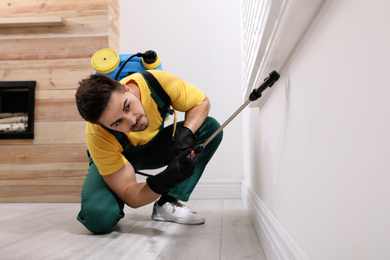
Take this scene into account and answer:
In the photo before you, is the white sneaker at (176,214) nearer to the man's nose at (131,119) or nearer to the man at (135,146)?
the man at (135,146)

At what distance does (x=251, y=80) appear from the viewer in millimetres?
1260

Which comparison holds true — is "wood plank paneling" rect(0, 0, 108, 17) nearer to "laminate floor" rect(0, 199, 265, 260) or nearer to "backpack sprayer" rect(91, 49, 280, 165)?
"backpack sprayer" rect(91, 49, 280, 165)

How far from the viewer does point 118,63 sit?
166 cm

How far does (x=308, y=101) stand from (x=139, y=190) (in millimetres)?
918

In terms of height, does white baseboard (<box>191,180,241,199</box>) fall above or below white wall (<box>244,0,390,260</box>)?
below

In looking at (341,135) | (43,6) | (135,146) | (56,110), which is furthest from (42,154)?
(341,135)

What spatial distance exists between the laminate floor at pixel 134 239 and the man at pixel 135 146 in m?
0.09

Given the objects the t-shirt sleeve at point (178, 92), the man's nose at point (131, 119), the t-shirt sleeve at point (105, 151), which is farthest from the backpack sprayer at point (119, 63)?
the man's nose at point (131, 119)

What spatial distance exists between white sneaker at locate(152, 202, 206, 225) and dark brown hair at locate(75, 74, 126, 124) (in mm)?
563

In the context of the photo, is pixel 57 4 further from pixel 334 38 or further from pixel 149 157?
pixel 334 38

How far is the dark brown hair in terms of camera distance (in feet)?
3.73

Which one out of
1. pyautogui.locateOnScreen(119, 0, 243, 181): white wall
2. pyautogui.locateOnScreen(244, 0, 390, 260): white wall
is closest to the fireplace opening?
pyautogui.locateOnScreen(119, 0, 243, 181): white wall

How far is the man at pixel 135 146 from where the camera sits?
117 centimetres

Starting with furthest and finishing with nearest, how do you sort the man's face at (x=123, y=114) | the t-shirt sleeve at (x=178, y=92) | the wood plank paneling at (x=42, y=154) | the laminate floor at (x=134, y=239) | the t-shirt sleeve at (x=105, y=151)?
the wood plank paneling at (x=42, y=154) → the t-shirt sleeve at (x=178, y=92) → the t-shirt sleeve at (x=105, y=151) → the man's face at (x=123, y=114) → the laminate floor at (x=134, y=239)
